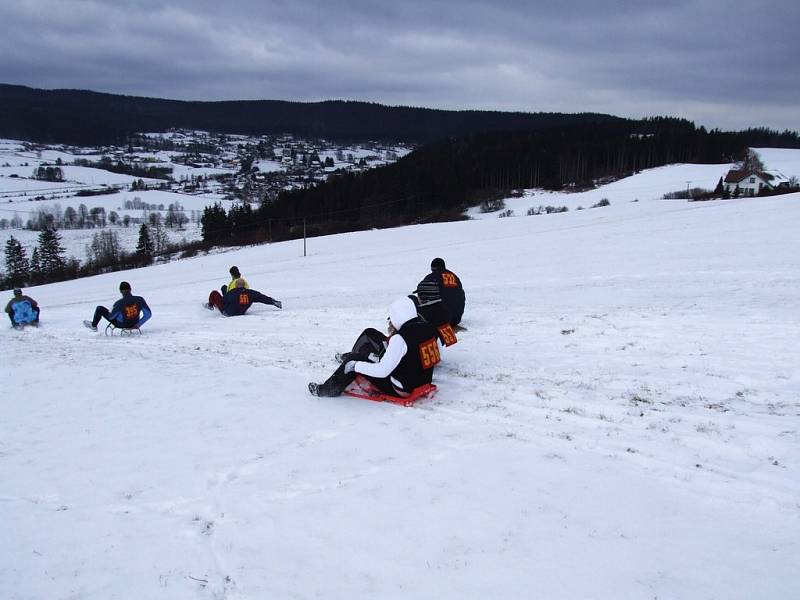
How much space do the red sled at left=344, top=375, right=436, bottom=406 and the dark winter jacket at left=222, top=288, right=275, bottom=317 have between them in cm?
822

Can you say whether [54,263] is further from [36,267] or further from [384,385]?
[384,385]

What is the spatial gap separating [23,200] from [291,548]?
15944cm

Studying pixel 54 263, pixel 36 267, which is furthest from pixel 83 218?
pixel 54 263

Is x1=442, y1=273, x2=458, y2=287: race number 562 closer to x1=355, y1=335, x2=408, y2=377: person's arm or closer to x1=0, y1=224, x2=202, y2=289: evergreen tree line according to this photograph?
x1=355, y1=335, x2=408, y2=377: person's arm

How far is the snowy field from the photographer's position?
3.30 m

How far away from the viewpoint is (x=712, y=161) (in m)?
113

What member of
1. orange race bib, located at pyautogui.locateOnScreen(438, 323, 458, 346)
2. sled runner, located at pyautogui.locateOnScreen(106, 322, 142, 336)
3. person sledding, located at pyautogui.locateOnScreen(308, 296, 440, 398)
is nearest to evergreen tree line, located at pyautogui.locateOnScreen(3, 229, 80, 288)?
sled runner, located at pyautogui.locateOnScreen(106, 322, 142, 336)

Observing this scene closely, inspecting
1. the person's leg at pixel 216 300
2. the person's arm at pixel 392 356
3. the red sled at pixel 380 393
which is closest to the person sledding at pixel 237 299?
the person's leg at pixel 216 300

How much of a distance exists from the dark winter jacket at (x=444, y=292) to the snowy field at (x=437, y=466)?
55cm

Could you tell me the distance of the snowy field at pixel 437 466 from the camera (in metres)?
3.30

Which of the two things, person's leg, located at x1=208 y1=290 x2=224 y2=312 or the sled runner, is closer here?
the sled runner

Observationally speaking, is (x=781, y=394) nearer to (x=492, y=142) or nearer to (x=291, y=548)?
(x=291, y=548)

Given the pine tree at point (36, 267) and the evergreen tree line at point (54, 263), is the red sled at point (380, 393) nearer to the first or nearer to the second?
the evergreen tree line at point (54, 263)

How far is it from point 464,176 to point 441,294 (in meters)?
82.5
